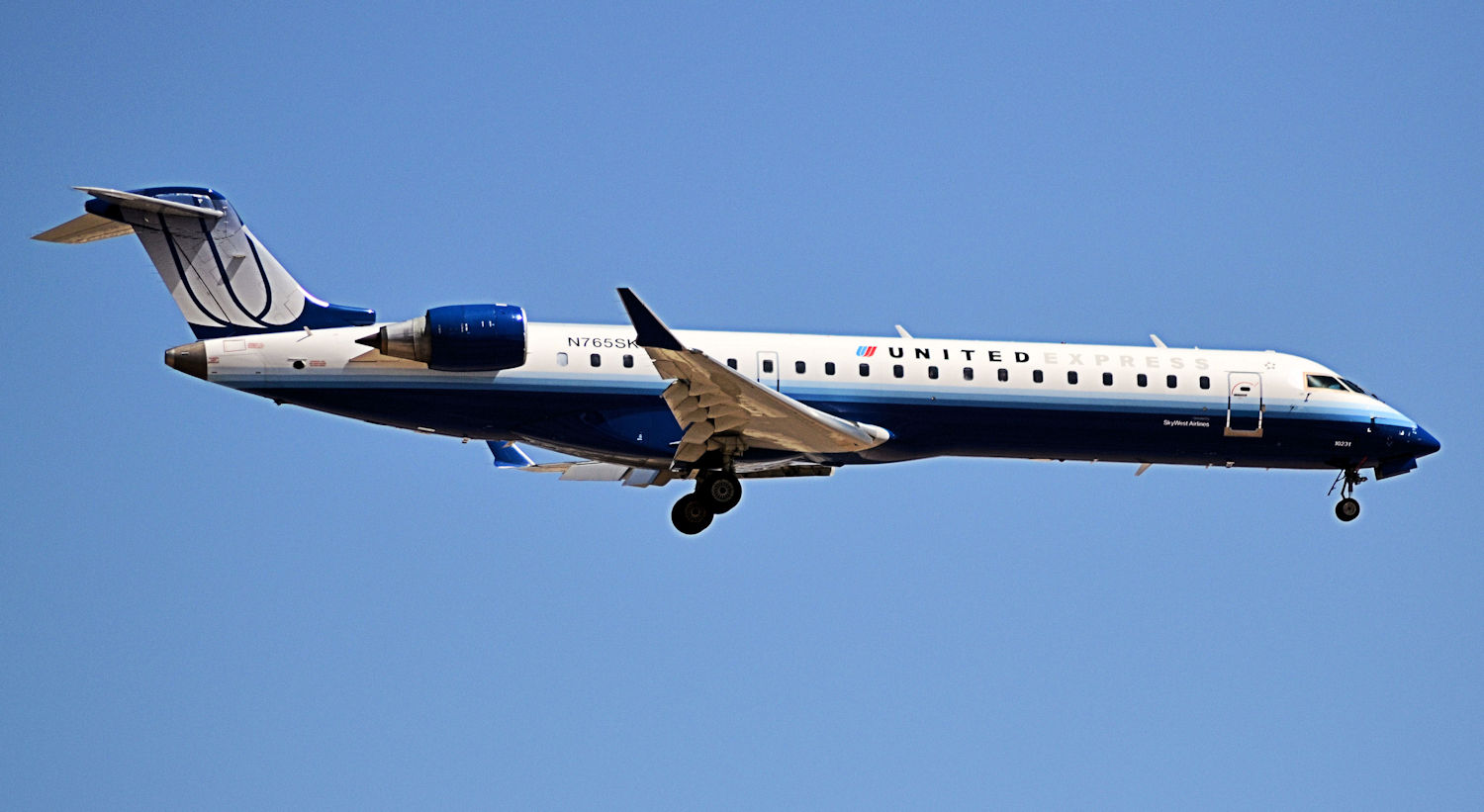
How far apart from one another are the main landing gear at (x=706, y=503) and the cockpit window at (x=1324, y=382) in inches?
367

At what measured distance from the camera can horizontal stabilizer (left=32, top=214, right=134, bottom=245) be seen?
24.6 meters

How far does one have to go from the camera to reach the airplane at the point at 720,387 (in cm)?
2470

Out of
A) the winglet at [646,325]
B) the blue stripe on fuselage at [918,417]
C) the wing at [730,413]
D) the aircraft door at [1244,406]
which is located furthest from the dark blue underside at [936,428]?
the winglet at [646,325]

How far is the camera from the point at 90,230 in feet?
81.4

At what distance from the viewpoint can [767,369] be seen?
85.7ft

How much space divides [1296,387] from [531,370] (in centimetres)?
1200

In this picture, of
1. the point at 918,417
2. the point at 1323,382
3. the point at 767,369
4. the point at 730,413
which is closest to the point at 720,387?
the point at 730,413

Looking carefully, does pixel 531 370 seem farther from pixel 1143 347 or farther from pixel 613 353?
pixel 1143 347

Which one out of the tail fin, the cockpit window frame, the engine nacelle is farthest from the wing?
the cockpit window frame

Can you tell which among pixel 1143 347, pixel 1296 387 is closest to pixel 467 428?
pixel 1143 347

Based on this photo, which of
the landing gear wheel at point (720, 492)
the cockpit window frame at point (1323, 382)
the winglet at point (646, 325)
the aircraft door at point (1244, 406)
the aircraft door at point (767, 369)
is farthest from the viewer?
the cockpit window frame at point (1323, 382)

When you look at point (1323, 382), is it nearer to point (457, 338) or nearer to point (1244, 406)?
point (1244, 406)

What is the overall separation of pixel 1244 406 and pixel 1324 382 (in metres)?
1.61

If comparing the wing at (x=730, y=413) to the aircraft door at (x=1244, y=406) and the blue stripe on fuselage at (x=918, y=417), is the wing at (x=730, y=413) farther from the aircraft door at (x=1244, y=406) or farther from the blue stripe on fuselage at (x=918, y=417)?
the aircraft door at (x=1244, y=406)
